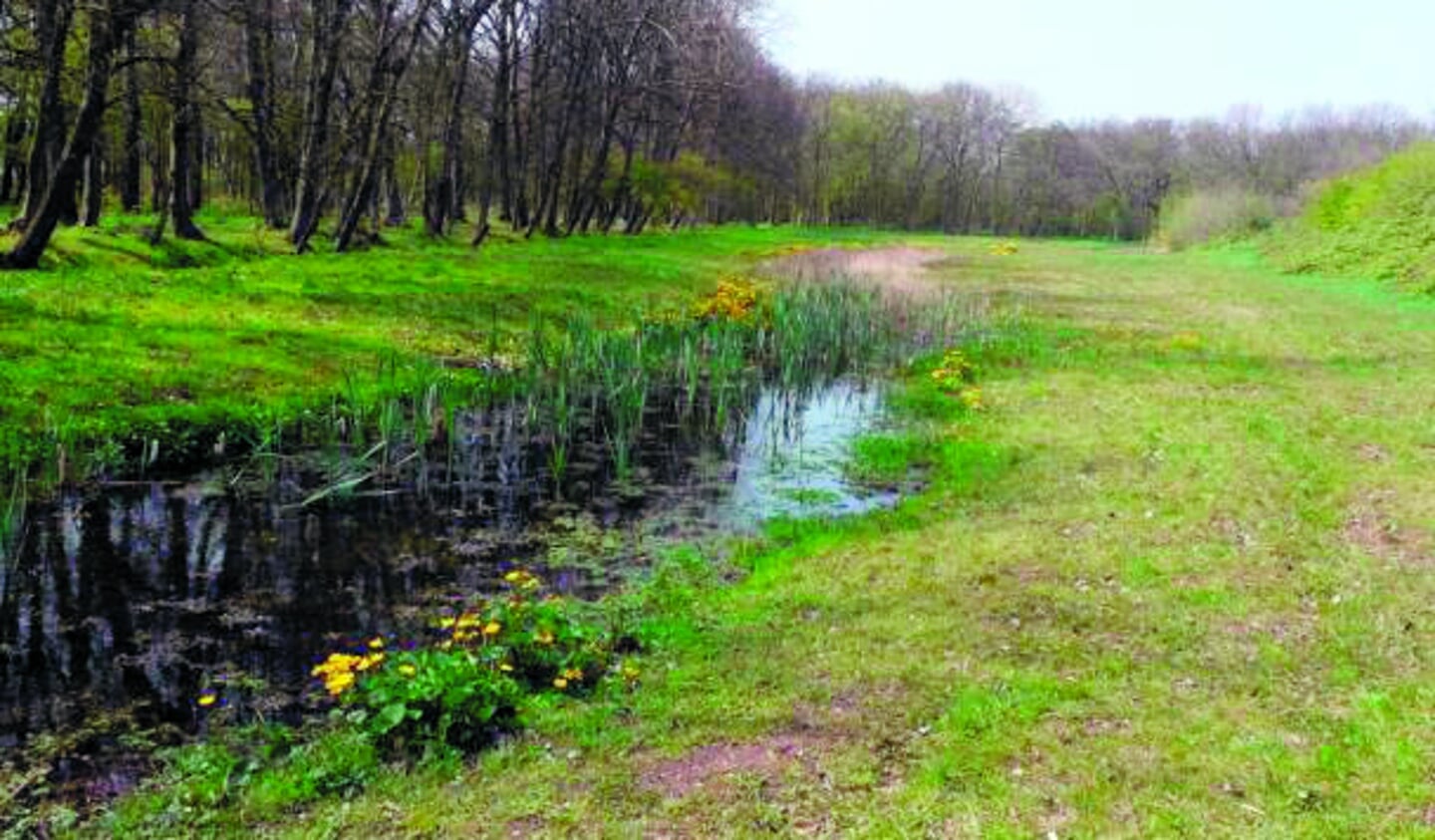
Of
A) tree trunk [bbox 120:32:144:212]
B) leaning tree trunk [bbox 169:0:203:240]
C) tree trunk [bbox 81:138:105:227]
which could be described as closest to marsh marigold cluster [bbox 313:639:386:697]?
tree trunk [bbox 120:32:144:212]

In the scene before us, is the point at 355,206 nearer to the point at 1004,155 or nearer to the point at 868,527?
the point at 868,527

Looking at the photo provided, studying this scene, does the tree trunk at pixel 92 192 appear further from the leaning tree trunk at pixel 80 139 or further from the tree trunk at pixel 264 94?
the leaning tree trunk at pixel 80 139

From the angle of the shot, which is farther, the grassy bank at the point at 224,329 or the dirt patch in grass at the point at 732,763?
the grassy bank at the point at 224,329

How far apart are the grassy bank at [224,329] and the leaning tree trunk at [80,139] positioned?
0.68m

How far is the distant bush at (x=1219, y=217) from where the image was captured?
55.3 metres

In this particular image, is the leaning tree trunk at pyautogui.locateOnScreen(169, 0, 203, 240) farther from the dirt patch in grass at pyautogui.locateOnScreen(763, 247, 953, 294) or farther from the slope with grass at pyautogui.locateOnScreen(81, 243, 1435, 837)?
the slope with grass at pyautogui.locateOnScreen(81, 243, 1435, 837)

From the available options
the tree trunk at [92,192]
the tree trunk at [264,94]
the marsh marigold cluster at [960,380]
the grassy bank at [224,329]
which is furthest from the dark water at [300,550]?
the tree trunk at [92,192]

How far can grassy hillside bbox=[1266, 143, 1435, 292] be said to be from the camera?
32531 millimetres

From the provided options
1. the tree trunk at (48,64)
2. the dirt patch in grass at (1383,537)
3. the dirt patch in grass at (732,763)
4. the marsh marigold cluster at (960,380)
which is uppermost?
the tree trunk at (48,64)

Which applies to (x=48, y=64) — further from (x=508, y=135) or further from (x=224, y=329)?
(x=508, y=135)

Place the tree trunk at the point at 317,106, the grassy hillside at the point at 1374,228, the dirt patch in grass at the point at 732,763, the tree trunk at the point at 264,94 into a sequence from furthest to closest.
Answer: the grassy hillside at the point at 1374,228
the tree trunk at the point at 317,106
the tree trunk at the point at 264,94
the dirt patch in grass at the point at 732,763

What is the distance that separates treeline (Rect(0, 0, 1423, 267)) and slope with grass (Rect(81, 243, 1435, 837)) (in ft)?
44.8

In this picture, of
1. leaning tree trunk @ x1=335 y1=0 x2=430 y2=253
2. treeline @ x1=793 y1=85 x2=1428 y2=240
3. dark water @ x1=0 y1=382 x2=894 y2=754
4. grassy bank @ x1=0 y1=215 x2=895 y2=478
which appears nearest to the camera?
dark water @ x1=0 y1=382 x2=894 y2=754

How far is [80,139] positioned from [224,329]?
200 inches
